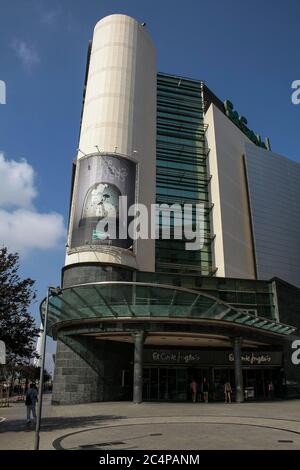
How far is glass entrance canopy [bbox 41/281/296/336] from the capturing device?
97.0ft

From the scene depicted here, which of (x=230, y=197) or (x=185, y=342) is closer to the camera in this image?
(x=185, y=342)

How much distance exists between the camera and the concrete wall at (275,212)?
5947 cm

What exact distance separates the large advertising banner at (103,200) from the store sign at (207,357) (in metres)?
10.2

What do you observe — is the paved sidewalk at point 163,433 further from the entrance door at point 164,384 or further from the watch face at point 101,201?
the watch face at point 101,201

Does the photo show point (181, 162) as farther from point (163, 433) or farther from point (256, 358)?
point (163, 433)

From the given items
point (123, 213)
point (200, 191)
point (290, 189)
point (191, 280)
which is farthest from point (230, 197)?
point (123, 213)

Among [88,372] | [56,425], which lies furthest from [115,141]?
[56,425]

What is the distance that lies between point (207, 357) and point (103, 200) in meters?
Result: 17.2

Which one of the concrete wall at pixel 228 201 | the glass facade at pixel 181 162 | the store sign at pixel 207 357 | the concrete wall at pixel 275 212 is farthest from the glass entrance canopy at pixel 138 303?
the concrete wall at pixel 275 212

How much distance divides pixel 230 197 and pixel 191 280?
2203cm

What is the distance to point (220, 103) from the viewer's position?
75562 millimetres

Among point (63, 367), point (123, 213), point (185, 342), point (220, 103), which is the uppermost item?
point (220, 103)

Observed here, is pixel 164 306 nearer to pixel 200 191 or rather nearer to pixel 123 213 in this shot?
pixel 123 213

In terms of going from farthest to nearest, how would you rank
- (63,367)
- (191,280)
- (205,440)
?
(191,280) → (63,367) → (205,440)
